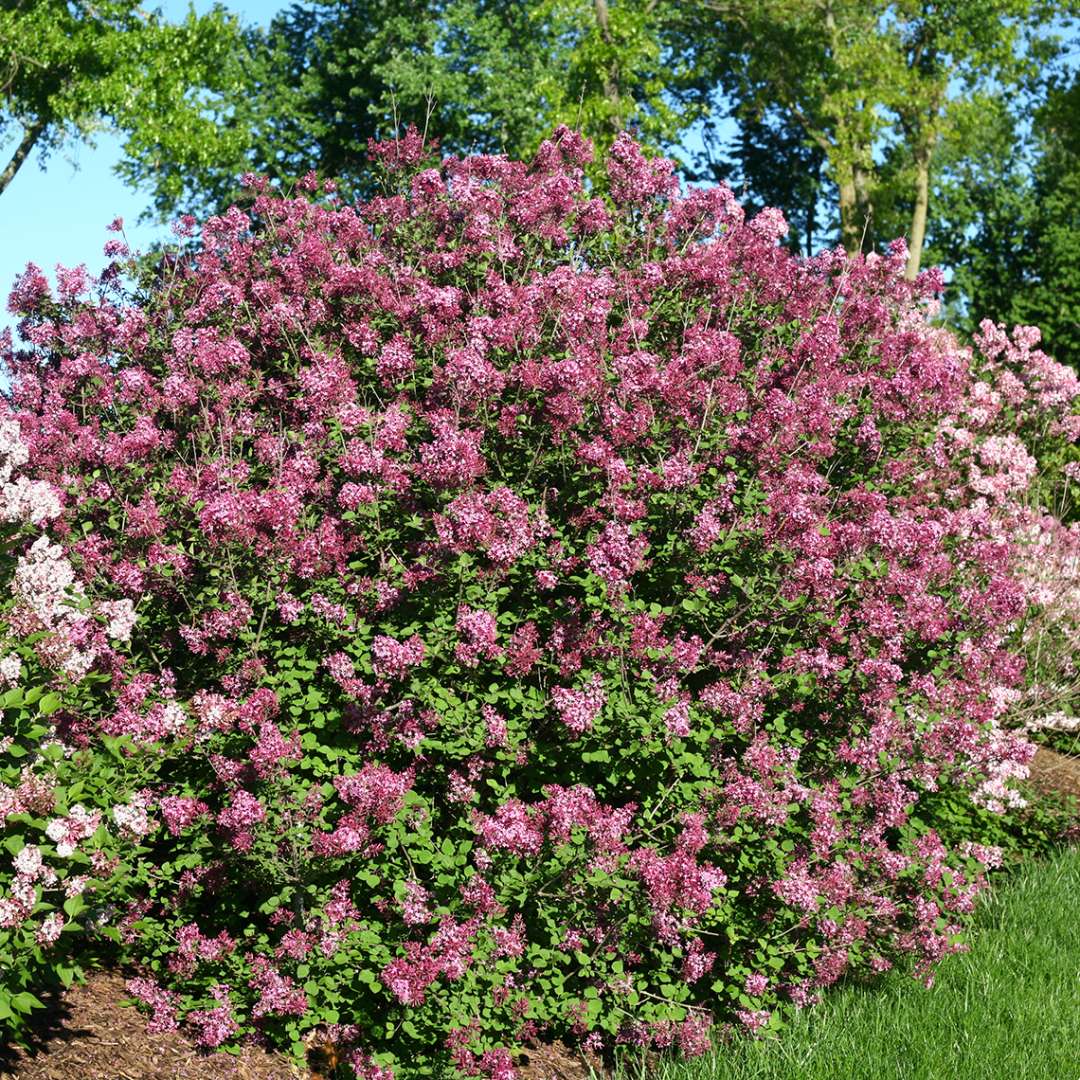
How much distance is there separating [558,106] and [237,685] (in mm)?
17050

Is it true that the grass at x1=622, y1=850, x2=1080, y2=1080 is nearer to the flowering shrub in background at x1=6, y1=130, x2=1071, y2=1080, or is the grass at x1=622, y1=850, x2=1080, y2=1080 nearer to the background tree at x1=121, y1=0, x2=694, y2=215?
the flowering shrub in background at x1=6, y1=130, x2=1071, y2=1080

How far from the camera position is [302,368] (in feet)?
20.8

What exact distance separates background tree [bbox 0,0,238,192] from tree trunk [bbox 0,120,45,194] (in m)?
0.55

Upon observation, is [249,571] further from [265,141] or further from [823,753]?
[265,141]

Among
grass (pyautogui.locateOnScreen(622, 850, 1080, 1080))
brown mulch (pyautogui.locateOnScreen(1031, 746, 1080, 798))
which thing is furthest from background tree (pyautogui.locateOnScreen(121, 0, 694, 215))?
grass (pyautogui.locateOnScreen(622, 850, 1080, 1080))

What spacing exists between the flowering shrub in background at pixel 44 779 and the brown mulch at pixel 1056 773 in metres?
6.38

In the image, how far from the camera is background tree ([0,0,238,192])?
24.8 m

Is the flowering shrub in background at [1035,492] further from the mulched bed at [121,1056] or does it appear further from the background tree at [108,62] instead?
the background tree at [108,62]

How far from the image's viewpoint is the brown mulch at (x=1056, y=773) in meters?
8.94

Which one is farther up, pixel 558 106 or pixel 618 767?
pixel 558 106

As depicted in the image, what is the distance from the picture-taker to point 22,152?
91.7 ft

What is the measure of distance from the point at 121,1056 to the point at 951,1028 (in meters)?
3.28

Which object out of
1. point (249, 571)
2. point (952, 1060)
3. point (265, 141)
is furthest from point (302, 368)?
point (265, 141)

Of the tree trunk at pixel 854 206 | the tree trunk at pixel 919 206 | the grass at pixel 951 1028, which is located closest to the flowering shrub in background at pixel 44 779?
the grass at pixel 951 1028
